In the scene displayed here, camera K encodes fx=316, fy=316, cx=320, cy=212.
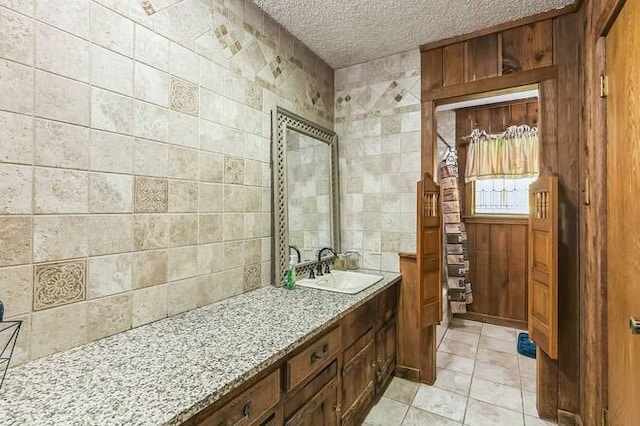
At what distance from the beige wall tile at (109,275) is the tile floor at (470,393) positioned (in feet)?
5.29

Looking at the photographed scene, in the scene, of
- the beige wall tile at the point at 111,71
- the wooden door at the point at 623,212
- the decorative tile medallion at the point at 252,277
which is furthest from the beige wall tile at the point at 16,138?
the wooden door at the point at 623,212

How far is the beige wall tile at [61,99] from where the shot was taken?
3.35 ft

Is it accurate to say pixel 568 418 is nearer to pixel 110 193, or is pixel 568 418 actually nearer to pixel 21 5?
pixel 110 193

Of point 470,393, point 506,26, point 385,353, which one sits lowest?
point 470,393

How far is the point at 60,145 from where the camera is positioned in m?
1.06

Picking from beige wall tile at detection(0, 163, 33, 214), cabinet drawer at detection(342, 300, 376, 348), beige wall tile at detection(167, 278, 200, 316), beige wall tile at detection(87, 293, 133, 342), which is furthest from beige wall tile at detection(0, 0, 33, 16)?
cabinet drawer at detection(342, 300, 376, 348)

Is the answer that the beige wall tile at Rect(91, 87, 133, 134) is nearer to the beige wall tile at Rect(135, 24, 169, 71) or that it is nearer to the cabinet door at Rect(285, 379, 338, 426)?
the beige wall tile at Rect(135, 24, 169, 71)

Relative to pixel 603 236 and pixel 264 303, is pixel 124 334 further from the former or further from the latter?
pixel 603 236

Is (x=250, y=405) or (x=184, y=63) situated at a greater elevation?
(x=184, y=63)

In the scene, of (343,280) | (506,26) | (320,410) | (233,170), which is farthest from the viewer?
(343,280)

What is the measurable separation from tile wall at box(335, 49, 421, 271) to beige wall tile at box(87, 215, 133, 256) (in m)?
1.70

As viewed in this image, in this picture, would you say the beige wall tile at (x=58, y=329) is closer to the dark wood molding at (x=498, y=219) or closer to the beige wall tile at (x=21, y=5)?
the beige wall tile at (x=21, y=5)

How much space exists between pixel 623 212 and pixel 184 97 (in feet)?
6.37

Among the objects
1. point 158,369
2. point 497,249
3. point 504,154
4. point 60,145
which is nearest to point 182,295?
point 158,369
